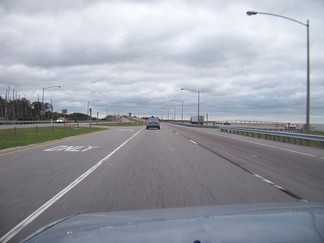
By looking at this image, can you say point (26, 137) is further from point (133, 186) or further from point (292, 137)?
point (133, 186)

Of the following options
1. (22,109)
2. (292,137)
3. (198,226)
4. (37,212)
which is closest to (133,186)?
(37,212)

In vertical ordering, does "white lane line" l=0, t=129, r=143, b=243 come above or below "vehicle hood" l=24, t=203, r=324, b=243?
below

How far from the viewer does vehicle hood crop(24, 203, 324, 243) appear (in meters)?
3.39

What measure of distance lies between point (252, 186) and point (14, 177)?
257 inches

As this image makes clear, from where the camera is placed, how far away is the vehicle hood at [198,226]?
11.1 ft

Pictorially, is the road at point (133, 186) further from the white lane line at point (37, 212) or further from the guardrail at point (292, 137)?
the guardrail at point (292, 137)


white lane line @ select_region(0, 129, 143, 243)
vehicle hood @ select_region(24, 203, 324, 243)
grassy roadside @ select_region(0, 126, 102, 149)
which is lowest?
white lane line @ select_region(0, 129, 143, 243)

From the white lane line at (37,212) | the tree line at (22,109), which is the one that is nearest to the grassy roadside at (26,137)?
the white lane line at (37,212)

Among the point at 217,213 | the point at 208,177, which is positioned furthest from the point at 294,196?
the point at 217,213

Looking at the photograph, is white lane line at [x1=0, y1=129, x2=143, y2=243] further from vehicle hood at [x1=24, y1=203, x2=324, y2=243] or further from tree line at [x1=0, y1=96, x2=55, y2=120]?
tree line at [x1=0, y1=96, x2=55, y2=120]

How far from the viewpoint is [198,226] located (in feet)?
12.4

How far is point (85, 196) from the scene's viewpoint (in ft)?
25.2

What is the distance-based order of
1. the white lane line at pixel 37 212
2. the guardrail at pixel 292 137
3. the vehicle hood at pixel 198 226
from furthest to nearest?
the guardrail at pixel 292 137 → the white lane line at pixel 37 212 → the vehicle hood at pixel 198 226

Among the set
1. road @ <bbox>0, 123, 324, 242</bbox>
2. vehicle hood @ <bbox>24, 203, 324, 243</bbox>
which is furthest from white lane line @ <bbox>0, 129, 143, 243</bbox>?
vehicle hood @ <bbox>24, 203, 324, 243</bbox>
